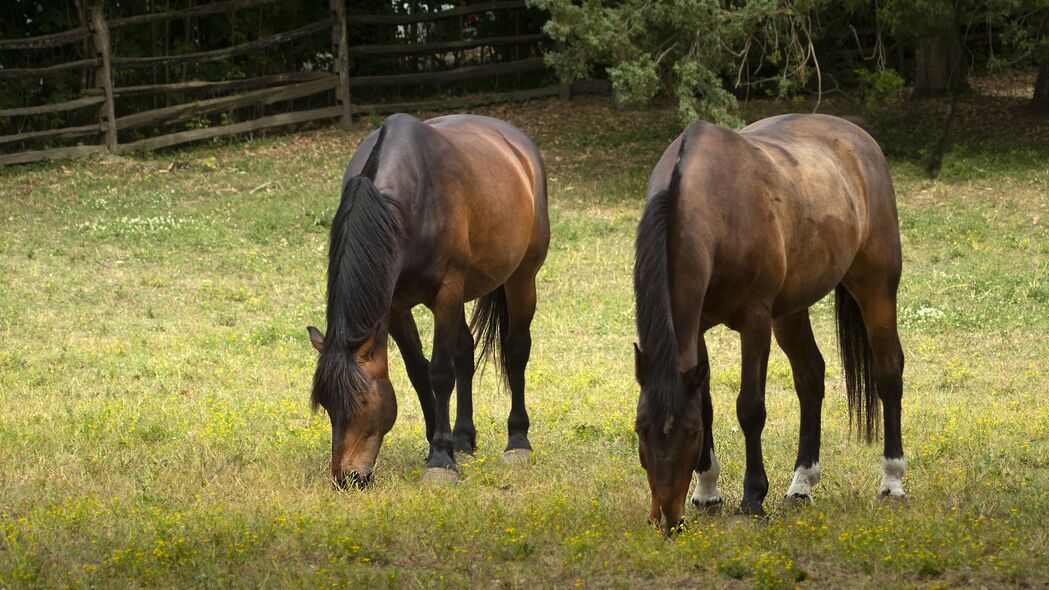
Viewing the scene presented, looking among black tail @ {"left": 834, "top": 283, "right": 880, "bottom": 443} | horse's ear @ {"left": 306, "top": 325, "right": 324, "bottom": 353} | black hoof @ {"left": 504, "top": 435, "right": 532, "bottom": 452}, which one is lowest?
black hoof @ {"left": 504, "top": 435, "right": 532, "bottom": 452}

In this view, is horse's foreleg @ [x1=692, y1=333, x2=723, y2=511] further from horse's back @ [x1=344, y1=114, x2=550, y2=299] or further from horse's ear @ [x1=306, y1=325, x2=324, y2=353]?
horse's ear @ [x1=306, y1=325, x2=324, y2=353]

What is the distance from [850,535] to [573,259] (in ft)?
27.9

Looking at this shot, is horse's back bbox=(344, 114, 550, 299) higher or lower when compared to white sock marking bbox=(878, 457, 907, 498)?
higher

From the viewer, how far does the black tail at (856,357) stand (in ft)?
21.4

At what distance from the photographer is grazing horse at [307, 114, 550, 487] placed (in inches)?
A: 229

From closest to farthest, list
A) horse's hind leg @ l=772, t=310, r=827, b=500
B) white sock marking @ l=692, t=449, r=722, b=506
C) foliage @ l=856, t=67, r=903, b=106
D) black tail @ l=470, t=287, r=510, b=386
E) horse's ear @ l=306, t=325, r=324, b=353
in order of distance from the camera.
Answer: white sock marking @ l=692, t=449, r=722, b=506
horse's ear @ l=306, t=325, r=324, b=353
horse's hind leg @ l=772, t=310, r=827, b=500
black tail @ l=470, t=287, r=510, b=386
foliage @ l=856, t=67, r=903, b=106

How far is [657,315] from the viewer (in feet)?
15.6

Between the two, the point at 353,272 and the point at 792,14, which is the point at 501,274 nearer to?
the point at 353,272

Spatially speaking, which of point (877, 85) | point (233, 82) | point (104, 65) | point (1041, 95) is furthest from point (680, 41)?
point (104, 65)

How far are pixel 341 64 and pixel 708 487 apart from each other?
15.8 m

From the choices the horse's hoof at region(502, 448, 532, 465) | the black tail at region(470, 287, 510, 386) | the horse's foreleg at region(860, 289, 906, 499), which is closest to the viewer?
the horse's foreleg at region(860, 289, 906, 499)

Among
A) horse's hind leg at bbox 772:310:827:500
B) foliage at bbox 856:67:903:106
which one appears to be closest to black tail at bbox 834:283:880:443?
horse's hind leg at bbox 772:310:827:500

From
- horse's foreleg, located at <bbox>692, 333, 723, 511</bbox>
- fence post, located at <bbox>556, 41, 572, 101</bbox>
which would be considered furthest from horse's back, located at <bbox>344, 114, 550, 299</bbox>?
fence post, located at <bbox>556, 41, 572, 101</bbox>

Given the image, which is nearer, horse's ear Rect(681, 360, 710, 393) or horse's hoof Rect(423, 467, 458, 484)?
horse's ear Rect(681, 360, 710, 393)
